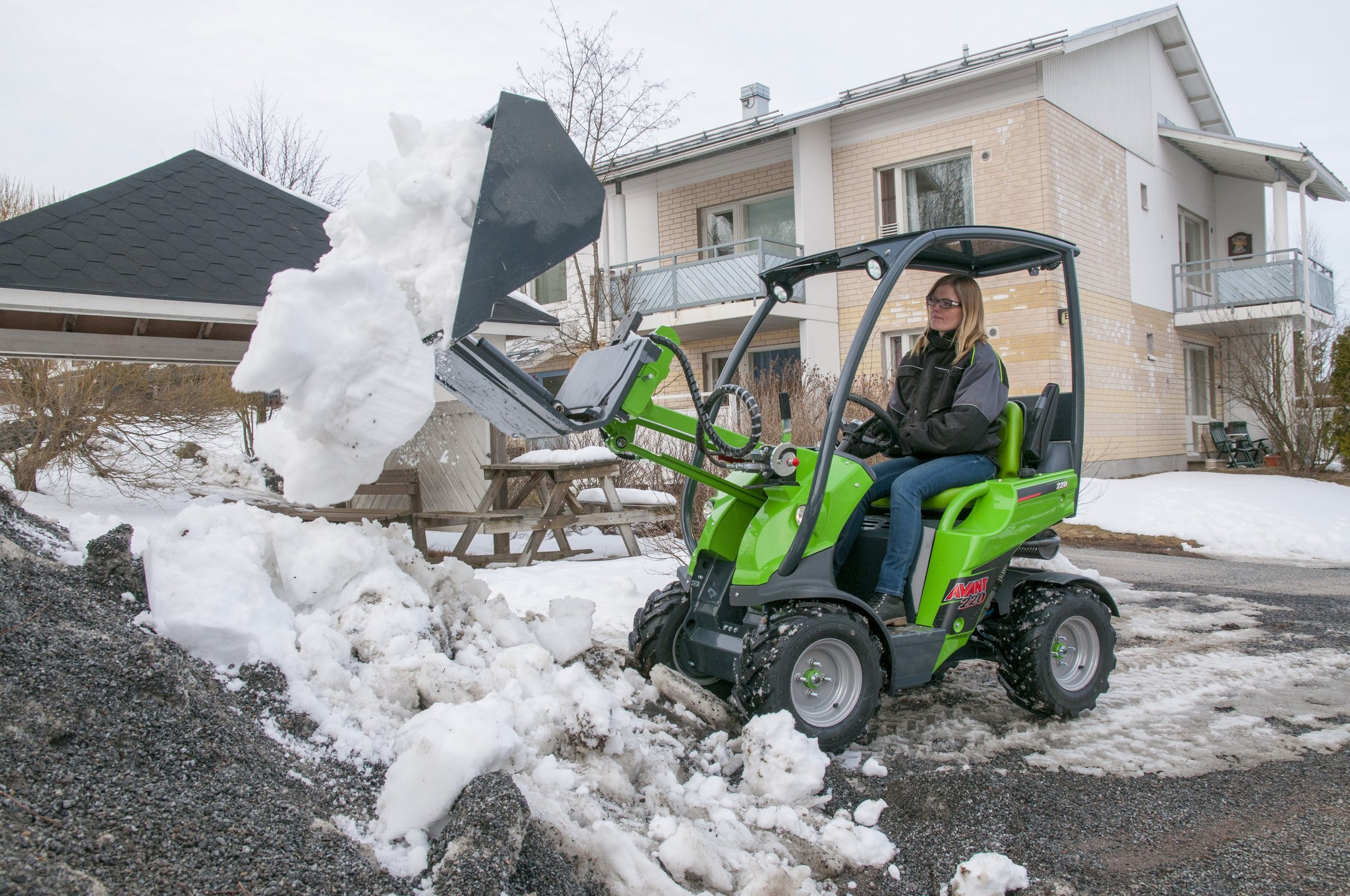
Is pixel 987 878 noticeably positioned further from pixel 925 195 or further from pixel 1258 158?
pixel 1258 158

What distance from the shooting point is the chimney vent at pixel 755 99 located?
67.2 feet

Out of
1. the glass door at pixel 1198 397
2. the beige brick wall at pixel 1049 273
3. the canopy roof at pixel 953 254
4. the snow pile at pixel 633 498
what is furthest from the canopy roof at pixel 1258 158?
the canopy roof at pixel 953 254

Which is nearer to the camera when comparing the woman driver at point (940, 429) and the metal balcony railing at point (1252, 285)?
the woman driver at point (940, 429)

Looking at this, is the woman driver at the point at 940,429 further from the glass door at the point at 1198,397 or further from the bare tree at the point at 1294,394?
the glass door at the point at 1198,397

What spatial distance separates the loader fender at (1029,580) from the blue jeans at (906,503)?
1.77 feet

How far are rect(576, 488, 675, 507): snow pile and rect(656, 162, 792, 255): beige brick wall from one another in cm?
980

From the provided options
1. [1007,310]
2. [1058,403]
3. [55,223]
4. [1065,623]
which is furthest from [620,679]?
[1007,310]

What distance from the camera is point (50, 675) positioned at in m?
2.51

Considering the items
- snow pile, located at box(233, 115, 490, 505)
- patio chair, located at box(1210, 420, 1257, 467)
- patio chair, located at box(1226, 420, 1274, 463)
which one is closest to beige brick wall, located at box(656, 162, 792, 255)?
patio chair, located at box(1210, 420, 1257, 467)

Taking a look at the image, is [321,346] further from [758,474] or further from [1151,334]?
[1151,334]

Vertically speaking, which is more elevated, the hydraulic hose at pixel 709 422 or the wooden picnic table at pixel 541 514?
the hydraulic hose at pixel 709 422

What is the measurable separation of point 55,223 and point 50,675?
598cm

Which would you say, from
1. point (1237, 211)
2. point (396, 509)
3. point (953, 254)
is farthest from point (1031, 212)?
point (953, 254)

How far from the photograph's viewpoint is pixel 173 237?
7.49 metres
